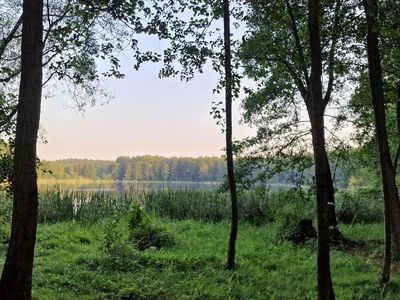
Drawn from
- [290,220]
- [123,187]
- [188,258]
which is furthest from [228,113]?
[123,187]

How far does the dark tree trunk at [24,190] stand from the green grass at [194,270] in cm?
59

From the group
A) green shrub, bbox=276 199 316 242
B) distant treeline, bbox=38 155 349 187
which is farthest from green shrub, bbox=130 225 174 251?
distant treeline, bbox=38 155 349 187

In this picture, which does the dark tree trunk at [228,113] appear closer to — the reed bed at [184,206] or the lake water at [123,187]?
the lake water at [123,187]

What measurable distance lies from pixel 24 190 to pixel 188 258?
2911 millimetres

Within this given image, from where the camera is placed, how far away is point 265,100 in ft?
26.2

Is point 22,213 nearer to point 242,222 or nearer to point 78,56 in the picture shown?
point 78,56

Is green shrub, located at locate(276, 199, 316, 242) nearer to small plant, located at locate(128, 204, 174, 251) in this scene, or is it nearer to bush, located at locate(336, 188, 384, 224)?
small plant, located at locate(128, 204, 174, 251)

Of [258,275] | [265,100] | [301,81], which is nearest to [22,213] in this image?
[258,275]

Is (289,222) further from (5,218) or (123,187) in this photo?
(123,187)

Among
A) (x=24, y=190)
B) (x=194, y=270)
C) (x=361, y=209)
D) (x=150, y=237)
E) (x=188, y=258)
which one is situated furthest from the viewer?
(x=361, y=209)

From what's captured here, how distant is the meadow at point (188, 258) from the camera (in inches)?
154

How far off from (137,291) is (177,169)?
1920 centimetres

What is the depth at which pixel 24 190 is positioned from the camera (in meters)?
2.79

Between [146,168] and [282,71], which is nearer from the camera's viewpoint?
[282,71]
